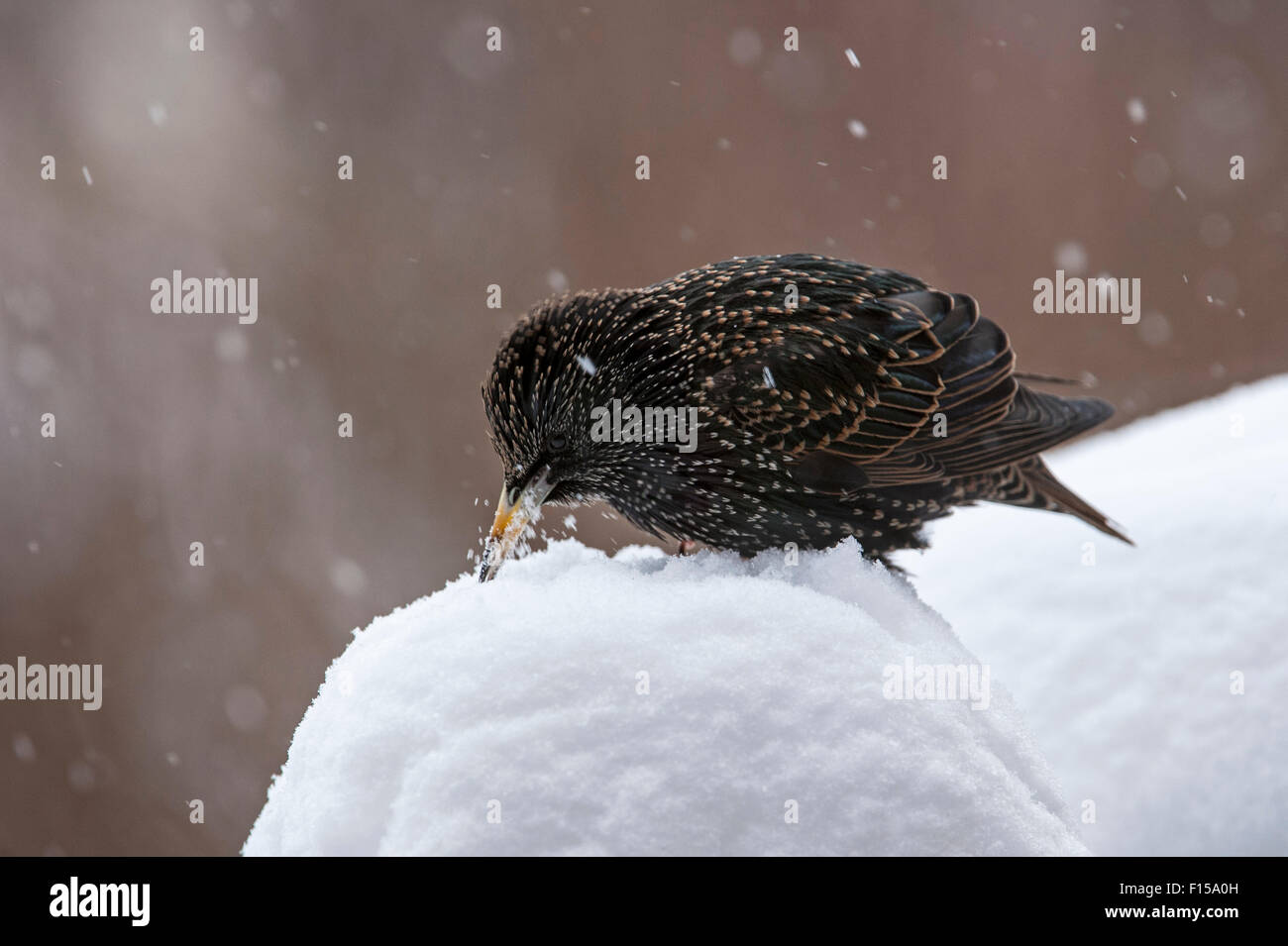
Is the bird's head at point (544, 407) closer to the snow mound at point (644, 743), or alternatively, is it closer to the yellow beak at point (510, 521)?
the yellow beak at point (510, 521)

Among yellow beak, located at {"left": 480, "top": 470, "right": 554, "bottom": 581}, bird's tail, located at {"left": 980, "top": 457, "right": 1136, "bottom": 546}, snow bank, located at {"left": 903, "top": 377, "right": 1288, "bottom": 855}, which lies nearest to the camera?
yellow beak, located at {"left": 480, "top": 470, "right": 554, "bottom": 581}

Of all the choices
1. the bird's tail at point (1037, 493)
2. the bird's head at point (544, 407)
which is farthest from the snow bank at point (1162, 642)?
the bird's head at point (544, 407)

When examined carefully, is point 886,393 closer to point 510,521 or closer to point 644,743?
point 510,521

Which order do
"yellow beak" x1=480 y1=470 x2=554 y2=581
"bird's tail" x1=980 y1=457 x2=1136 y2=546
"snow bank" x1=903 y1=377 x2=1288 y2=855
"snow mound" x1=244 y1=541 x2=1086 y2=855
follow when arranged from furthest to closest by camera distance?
1. "bird's tail" x1=980 y1=457 x2=1136 y2=546
2. "snow bank" x1=903 y1=377 x2=1288 y2=855
3. "yellow beak" x1=480 y1=470 x2=554 y2=581
4. "snow mound" x1=244 y1=541 x2=1086 y2=855

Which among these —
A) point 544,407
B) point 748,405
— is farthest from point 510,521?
point 748,405

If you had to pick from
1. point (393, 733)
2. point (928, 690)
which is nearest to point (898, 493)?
point (928, 690)

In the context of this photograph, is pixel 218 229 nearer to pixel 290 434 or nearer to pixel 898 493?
pixel 290 434

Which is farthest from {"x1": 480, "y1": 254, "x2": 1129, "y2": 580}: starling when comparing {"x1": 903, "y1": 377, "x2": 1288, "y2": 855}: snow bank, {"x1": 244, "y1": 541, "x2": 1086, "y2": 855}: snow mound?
{"x1": 903, "y1": 377, "x2": 1288, "y2": 855}: snow bank

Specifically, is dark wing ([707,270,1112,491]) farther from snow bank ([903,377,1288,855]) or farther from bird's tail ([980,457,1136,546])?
snow bank ([903,377,1288,855])
